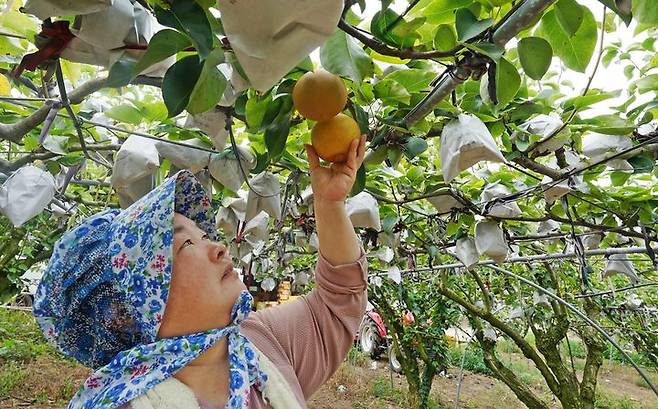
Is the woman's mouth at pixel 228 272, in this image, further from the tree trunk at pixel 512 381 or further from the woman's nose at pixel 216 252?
the tree trunk at pixel 512 381

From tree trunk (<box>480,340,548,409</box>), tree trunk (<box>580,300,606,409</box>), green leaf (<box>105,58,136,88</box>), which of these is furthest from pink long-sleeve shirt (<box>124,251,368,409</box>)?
tree trunk (<box>580,300,606,409</box>)

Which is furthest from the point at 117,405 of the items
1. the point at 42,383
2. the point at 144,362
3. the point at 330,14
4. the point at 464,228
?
the point at 42,383

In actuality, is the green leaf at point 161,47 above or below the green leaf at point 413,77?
below

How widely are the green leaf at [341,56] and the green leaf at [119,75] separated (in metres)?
0.25

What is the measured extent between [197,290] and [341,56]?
0.49m

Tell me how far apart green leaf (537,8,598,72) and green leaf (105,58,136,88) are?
0.61m

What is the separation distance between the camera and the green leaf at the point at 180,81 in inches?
24.2

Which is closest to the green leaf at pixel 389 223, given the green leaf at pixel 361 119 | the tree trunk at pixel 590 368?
the green leaf at pixel 361 119

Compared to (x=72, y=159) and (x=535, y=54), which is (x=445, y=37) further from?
(x=72, y=159)

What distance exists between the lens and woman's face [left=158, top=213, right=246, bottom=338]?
89 centimetres

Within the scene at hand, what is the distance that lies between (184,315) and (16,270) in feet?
13.1

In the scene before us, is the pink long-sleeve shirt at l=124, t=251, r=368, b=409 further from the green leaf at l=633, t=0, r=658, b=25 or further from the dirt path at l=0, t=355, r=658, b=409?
the dirt path at l=0, t=355, r=658, b=409

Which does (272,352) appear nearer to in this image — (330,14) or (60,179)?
(330,14)

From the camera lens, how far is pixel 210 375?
95 cm
